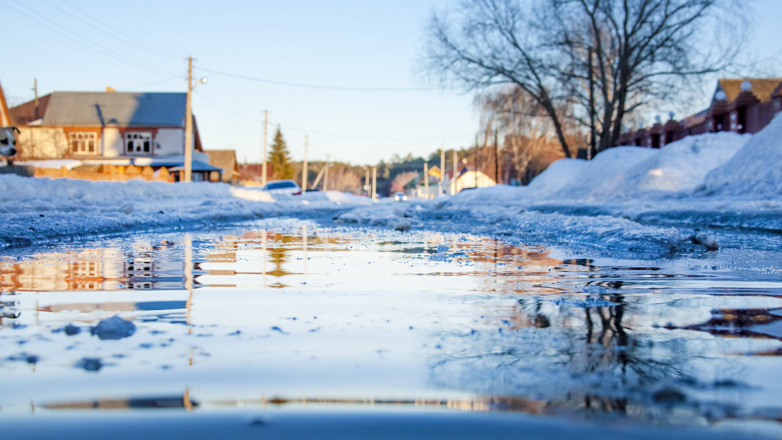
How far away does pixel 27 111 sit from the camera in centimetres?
5472

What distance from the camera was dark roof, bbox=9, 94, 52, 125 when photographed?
5312 centimetres

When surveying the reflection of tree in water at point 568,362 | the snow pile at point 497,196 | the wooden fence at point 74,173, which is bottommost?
the reflection of tree in water at point 568,362

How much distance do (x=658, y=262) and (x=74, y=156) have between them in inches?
1906

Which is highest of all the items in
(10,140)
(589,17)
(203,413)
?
(589,17)

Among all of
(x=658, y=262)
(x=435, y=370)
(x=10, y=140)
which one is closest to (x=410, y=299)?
(x=435, y=370)

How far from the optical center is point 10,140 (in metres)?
20.4

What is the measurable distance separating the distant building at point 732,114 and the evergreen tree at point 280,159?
56363mm

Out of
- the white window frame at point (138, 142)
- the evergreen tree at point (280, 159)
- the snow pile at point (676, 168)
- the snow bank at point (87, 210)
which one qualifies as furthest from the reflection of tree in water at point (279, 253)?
the evergreen tree at point (280, 159)

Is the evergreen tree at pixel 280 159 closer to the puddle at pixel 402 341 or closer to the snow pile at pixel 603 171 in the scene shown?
the snow pile at pixel 603 171

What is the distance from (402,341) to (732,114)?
109 ft

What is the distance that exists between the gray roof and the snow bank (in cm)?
2664

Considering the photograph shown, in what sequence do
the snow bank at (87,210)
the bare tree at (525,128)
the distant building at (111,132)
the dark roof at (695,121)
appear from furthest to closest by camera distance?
the distant building at (111,132) → the dark roof at (695,121) → the bare tree at (525,128) → the snow bank at (87,210)

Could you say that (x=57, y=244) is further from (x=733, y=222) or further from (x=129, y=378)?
(x=733, y=222)

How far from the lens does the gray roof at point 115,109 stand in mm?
47094
